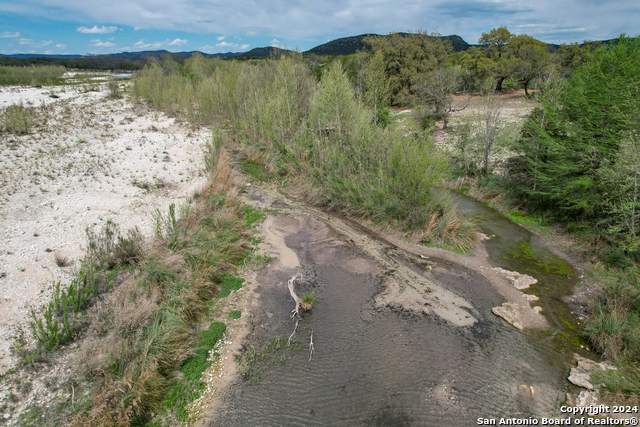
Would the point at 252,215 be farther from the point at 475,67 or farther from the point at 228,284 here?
the point at 475,67

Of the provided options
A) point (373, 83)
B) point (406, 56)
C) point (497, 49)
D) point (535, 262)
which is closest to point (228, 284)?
point (535, 262)

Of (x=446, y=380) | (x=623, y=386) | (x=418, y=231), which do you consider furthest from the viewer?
(x=418, y=231)

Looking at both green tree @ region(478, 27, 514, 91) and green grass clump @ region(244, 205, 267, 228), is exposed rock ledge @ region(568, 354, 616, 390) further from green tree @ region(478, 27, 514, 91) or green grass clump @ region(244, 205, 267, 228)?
green tree @ region(478, 27, 514, 91)

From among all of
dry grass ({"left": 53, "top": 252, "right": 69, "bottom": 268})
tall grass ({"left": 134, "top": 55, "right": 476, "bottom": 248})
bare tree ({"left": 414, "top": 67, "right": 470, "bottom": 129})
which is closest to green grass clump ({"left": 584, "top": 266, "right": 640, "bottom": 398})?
tall grass ({"left": 134, "top": 55, "right": 476, "bottom": 248})

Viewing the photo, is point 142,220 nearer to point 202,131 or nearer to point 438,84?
point 202,131

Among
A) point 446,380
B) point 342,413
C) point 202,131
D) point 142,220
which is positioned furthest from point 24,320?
point 202,131

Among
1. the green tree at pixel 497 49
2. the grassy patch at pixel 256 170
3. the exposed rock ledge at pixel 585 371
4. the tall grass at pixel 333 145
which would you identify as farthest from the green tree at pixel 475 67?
the exposed rock ledge at pixel 585 371
